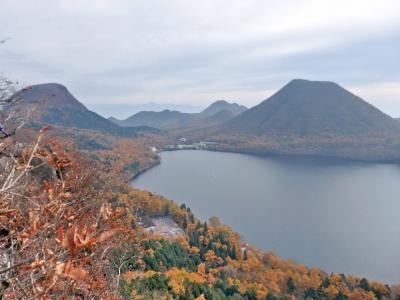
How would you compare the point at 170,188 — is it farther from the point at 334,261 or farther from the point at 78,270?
the point at 78,270

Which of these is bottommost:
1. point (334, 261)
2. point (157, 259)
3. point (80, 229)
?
point (334, 261)

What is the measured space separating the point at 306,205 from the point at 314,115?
122 meters

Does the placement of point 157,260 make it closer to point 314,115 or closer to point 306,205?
point 306,205

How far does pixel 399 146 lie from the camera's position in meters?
120

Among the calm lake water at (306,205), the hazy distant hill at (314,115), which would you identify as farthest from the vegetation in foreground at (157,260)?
the hazy distant hill at (314,115)

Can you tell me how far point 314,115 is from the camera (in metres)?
170

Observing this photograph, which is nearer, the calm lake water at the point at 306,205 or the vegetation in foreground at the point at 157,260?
the vegetation in foreground at the point at 157,260

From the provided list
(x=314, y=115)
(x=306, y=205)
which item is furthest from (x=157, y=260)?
(x=314, y=115)

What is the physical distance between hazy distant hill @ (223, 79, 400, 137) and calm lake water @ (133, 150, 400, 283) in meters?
57.2

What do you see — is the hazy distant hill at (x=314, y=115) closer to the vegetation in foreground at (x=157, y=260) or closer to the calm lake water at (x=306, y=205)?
the calm lake water at (x=306, y=205)

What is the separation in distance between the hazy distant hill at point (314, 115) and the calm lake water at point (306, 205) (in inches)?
2251

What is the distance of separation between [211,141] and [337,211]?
4067 inches

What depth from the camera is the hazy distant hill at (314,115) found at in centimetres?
15575

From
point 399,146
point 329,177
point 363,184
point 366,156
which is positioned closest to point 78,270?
point 363,184
